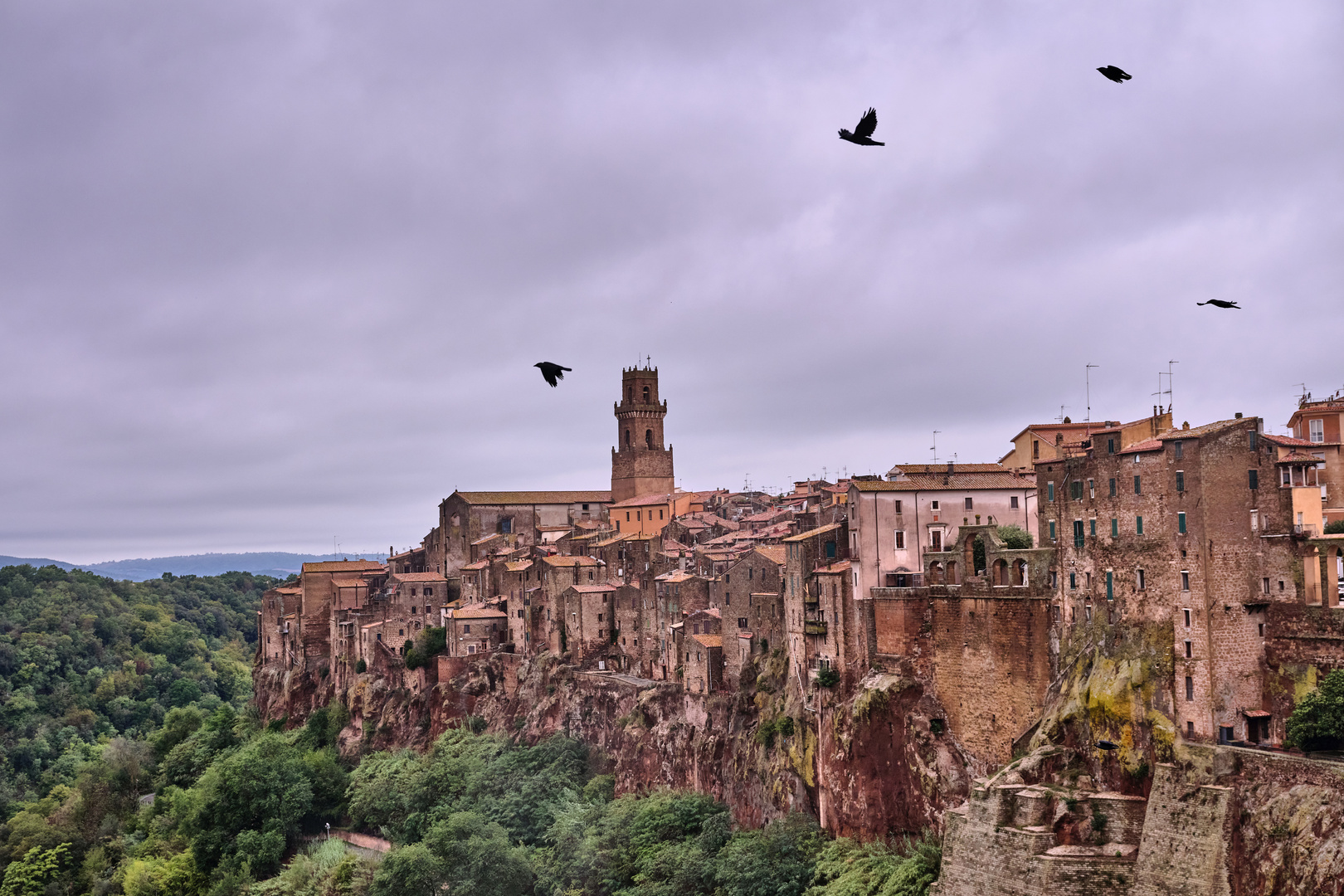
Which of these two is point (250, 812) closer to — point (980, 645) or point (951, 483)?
point (951, 483)

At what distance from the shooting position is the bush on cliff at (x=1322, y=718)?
110ft

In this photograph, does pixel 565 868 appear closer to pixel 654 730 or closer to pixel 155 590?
pixel 654 730

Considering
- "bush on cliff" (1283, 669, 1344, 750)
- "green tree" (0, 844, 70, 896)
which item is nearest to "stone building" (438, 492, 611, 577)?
"green tree" (0, 844, 70, 896)

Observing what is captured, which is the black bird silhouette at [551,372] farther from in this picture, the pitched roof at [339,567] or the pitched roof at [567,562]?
the pitched roof at [339,567]

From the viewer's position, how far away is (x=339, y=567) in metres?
99.8

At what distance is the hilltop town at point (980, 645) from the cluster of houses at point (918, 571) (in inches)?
4.4

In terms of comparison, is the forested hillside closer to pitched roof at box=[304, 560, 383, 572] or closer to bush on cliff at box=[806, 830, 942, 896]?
bush on cliff at box=[806, 830, 942, 896]

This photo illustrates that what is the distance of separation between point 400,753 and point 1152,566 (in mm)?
53919

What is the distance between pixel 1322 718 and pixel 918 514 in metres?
20.9

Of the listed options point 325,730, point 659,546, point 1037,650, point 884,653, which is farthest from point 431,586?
point 1037,650

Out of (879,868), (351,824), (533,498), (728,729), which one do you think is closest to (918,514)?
(879,868)

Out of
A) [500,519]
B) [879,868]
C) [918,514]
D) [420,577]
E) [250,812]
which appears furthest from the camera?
[500,519]

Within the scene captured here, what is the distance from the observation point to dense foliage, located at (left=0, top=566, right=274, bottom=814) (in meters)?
120

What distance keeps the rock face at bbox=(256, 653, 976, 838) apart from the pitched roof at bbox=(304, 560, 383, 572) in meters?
10.3
